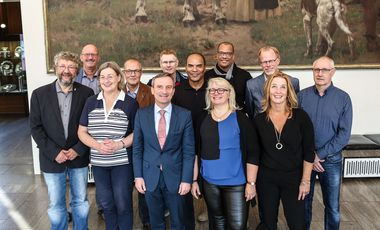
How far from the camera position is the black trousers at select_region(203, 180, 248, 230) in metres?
2.79

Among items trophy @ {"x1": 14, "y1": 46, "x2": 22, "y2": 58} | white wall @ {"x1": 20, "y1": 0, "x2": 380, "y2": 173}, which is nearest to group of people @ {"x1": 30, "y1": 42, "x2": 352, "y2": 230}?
white wall @ {"x1": 20, "y1": 0, "x2": 380, "y2": 173}

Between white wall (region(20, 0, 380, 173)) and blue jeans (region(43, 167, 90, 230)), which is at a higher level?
white wall (region(20, 0, 380, 173))

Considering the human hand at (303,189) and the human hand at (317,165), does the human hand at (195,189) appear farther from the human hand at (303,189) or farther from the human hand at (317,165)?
the human hand at (317,165)

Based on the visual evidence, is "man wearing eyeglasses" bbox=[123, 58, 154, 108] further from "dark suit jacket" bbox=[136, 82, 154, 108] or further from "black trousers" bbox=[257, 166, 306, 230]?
"black trousers" bbox=[257, 166, 306, 230]

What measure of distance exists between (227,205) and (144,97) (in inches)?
47.9

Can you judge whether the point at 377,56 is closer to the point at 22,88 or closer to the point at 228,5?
the point at 228,5

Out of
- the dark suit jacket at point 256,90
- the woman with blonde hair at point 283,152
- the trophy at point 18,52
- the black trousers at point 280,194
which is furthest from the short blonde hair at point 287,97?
the trophy at point 18,52

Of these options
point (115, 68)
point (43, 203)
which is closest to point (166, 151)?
point (115, 68)

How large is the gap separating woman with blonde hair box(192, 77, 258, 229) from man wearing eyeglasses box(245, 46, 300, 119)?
0.77 m

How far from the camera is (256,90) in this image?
11.8ft

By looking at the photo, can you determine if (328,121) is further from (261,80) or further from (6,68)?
(6,68)

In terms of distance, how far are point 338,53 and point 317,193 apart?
173 cm

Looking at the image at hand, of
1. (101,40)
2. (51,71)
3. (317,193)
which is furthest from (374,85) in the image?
(51,71)

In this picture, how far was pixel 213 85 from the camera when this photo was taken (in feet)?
9.11
